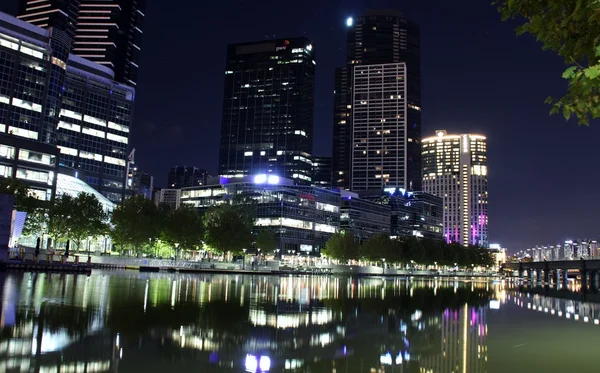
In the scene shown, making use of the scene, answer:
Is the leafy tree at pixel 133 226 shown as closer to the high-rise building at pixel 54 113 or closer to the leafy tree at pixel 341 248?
the high-rise building at pixel 54 113

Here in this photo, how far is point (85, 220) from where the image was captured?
103812 mm

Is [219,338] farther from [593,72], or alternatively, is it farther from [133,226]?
[133,226]

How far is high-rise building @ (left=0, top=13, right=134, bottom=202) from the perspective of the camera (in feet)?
424

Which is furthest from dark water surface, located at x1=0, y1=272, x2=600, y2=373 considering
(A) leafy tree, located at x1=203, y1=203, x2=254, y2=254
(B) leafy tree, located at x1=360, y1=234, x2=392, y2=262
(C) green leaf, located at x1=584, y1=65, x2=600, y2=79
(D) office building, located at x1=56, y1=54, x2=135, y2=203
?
(D) office building, located at x1=56, y1=54, x2=135, y2=203

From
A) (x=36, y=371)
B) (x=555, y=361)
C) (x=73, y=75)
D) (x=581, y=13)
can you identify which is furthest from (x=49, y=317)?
(x=73, y=75)

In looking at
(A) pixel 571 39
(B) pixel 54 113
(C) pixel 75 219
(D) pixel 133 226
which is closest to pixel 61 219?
(C) pixel 75 219

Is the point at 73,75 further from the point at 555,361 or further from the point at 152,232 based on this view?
the point at 555,361

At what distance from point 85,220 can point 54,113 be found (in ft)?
199

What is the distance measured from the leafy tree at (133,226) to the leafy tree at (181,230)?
3.23 m

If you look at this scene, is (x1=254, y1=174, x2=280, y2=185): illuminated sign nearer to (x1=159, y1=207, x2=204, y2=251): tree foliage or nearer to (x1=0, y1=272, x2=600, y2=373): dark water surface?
(x1=159, y1=207, x2=204, y2=251): tree foliage

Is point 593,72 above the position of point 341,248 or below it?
below

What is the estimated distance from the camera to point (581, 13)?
7.93 m

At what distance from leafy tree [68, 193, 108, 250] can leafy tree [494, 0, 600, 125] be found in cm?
10665

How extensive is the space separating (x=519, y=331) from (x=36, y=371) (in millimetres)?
23160
